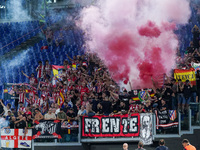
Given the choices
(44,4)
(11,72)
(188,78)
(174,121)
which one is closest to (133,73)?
(188,78)

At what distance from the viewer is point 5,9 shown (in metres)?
29.1

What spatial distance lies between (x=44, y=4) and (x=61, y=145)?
49.6 ft

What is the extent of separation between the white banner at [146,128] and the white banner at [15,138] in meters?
4.16

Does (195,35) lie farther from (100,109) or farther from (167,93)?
(100,109)

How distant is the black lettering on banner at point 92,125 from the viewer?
1577 centimetres

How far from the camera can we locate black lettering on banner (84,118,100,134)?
621 inches

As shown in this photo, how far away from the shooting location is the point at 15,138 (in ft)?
53.6

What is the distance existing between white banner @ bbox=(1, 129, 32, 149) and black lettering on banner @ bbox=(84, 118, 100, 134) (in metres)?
2.17

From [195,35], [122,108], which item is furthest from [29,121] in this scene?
[195,35]

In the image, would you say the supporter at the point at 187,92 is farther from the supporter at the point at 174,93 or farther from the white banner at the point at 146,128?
the white banner at the point at 146,128

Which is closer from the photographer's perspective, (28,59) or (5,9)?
(28,59)

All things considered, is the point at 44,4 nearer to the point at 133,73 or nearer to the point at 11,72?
the point at 11,72

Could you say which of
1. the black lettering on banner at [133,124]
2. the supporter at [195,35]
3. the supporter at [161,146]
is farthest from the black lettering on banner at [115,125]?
the supporter at [195,35]

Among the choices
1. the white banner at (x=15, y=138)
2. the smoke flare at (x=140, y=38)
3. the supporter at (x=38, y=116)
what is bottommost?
the white banner at (x=15, y=138)
